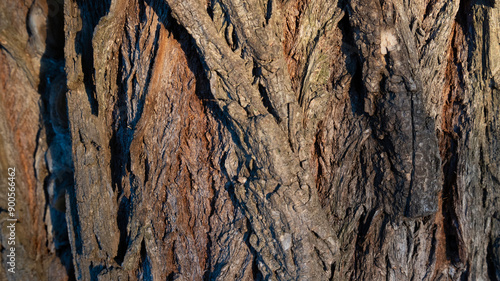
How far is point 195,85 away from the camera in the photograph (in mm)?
1488

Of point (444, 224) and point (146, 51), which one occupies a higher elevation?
point (146, 51)

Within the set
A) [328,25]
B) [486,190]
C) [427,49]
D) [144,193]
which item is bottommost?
[486,190]

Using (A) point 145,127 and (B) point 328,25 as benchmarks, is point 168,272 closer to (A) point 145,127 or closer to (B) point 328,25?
(A) point 145,127

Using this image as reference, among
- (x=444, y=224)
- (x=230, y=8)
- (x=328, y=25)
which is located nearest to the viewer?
(x=230, y=8)

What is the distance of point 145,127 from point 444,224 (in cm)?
148

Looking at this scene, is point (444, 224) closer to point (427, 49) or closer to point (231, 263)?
point (427, 49)

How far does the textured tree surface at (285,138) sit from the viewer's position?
4.52ft

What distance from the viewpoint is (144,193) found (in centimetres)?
158

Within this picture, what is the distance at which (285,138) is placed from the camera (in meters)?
1.38

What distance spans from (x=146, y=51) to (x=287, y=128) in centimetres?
70

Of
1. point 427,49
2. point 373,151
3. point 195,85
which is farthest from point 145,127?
point 427,49

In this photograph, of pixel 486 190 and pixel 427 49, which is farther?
pixel 486 190

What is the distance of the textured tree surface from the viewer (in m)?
1.38

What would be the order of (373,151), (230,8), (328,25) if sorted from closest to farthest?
(230,8) → (328,25) → (373,151)
